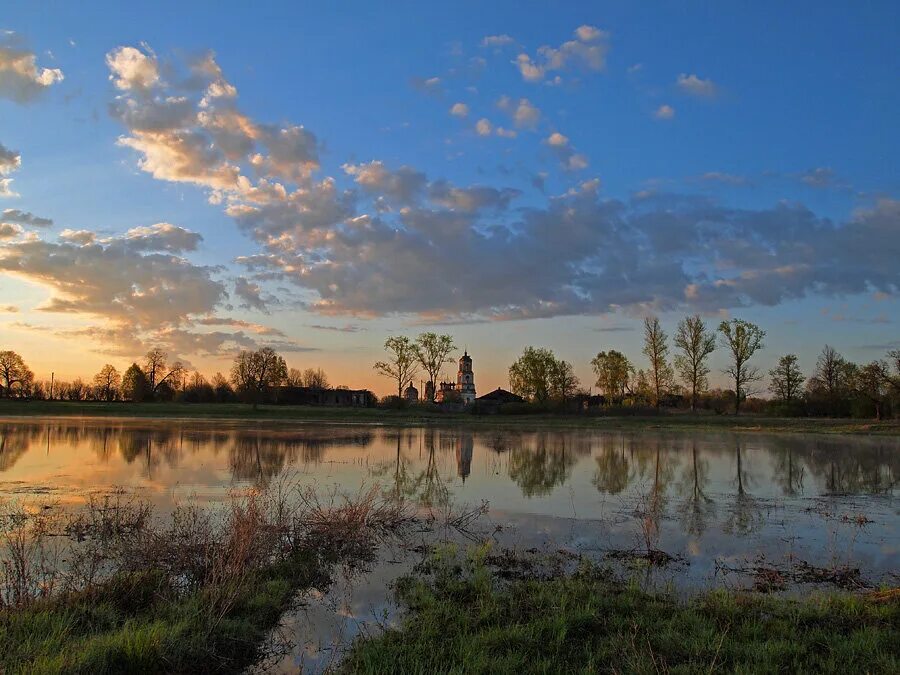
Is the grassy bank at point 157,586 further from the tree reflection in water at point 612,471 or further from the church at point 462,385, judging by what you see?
the church at point 462,385

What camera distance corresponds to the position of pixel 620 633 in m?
6.95

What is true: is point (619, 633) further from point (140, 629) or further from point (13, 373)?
point (13, 373)

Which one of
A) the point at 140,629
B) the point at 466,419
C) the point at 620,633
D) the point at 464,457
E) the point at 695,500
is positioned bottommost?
the point at 466,419

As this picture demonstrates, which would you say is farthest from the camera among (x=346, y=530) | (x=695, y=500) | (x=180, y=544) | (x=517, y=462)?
(x=517, y=462)

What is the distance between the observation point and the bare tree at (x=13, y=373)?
100438 mm

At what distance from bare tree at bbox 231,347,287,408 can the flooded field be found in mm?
56066

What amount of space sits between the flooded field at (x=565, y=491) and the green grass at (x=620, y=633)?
3.00 ft

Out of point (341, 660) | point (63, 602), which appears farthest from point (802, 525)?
point (63, 602)

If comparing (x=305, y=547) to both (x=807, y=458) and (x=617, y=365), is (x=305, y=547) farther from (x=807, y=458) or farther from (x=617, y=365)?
(x=617, y=365)

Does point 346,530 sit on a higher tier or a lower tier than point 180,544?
lower

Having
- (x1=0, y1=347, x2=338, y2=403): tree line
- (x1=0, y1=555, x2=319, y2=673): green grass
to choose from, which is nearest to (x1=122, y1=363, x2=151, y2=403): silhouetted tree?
(x1=0, y1=347, x2=338, y2=403): tree line

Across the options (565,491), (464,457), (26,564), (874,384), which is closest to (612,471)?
(565,491)

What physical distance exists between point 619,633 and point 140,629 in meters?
5.22

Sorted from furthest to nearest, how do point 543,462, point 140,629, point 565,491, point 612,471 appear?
point 543,462, point 612,471, point 565,491, point 140,629
